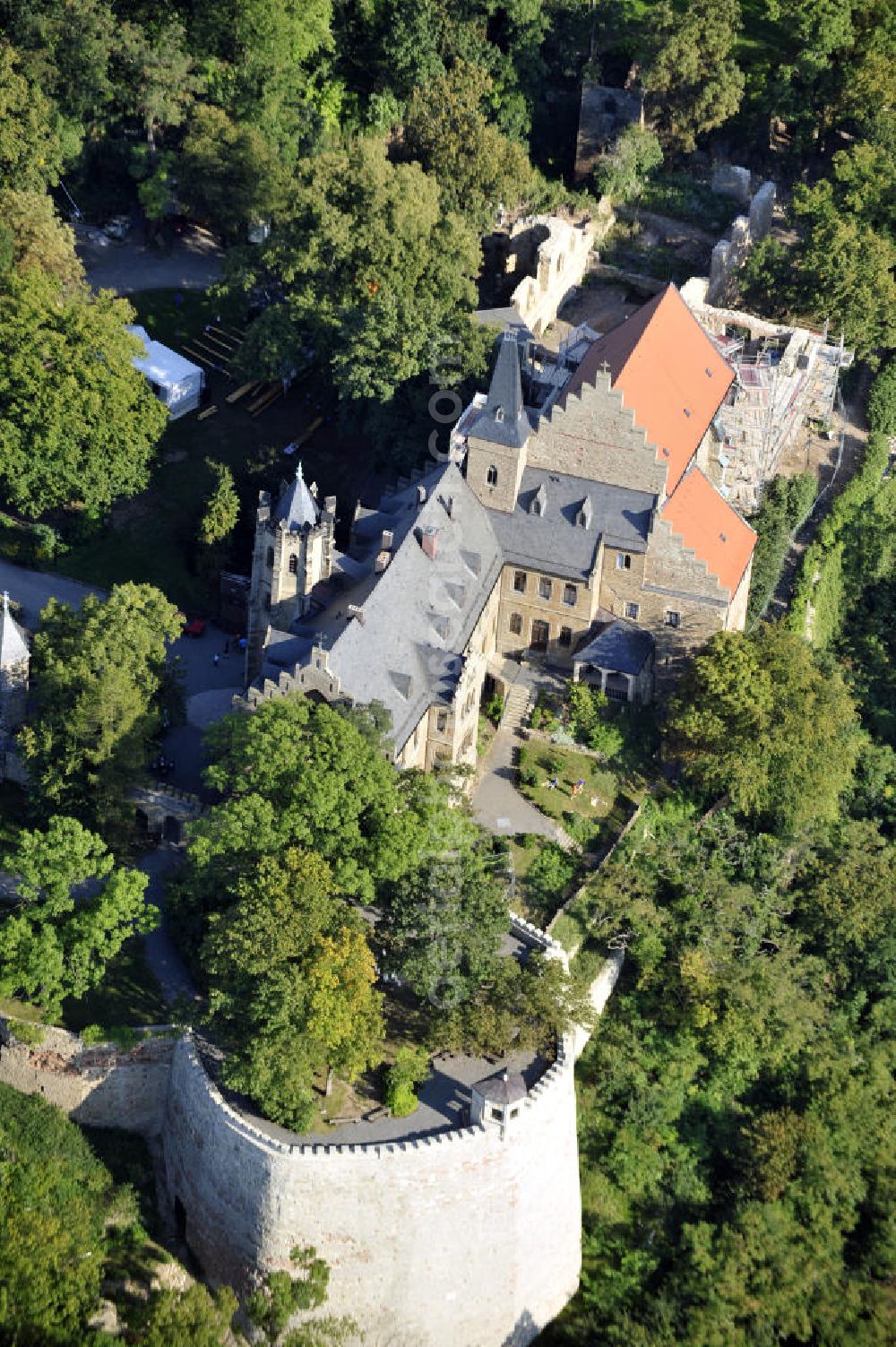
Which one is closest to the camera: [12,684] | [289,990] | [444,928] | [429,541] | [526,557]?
[289,990]

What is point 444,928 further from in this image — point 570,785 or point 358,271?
point 358,271

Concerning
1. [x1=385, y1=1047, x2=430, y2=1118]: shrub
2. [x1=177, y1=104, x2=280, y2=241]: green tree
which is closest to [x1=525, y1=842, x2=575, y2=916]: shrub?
[x1=385, y1=1047, x2=430, y2=1118]: shrub

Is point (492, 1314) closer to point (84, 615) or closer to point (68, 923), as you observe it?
point (68, 923)

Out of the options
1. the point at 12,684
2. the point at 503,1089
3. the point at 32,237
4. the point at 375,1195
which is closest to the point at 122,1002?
the point at 375,1195

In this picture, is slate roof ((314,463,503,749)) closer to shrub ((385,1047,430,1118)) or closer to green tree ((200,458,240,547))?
green tree ((200,458,240,547))

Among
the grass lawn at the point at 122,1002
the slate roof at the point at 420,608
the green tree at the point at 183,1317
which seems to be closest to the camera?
the green tree at the point at 183,1317

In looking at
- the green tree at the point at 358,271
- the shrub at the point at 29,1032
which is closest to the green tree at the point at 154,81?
the green tree at the point at 358,271

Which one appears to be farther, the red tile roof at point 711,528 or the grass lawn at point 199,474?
the grass lawn at point 199,474

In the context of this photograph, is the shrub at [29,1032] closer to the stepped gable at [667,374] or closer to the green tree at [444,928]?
the green tree at [444,928]
